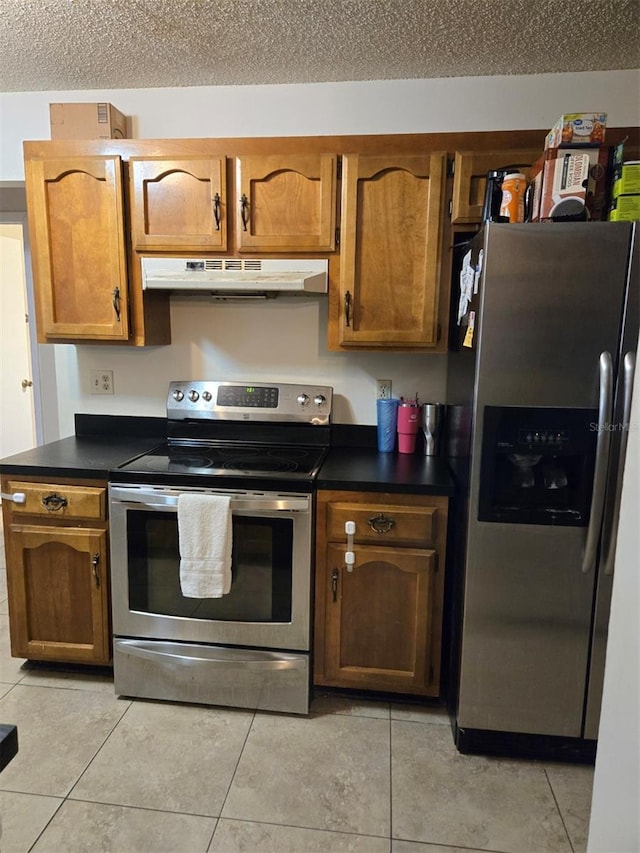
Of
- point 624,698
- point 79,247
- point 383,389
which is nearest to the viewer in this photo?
point 624,698

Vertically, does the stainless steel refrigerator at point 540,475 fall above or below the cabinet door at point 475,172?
below

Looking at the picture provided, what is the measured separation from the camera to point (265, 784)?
5.65ft

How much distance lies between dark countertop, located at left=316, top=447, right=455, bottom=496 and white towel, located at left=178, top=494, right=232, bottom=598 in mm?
376

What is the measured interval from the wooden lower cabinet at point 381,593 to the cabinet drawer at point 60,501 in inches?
34.0

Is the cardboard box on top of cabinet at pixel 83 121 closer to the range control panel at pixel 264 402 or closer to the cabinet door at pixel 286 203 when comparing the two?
the cabinet door at pixel 286 203

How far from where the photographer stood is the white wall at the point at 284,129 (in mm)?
2279

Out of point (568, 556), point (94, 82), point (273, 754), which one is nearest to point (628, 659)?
point (568, 556)

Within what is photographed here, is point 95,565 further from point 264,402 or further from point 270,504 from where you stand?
point 264,402

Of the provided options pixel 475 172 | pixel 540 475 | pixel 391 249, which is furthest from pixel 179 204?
pixel 540 475

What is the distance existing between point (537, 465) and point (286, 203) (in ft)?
4.58

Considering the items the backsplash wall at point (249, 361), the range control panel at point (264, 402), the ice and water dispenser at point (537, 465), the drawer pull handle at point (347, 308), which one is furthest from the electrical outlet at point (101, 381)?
the ice and water dispenser at point (537, 465)

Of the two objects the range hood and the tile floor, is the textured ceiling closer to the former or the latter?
the range hood

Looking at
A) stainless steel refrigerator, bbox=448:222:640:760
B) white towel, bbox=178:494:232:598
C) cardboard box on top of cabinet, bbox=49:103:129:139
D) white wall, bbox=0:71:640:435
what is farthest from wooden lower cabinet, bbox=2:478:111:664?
cardboard box on top of cabinet, bbox=49:103:129:139

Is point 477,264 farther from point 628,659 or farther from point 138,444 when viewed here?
point 138,444
